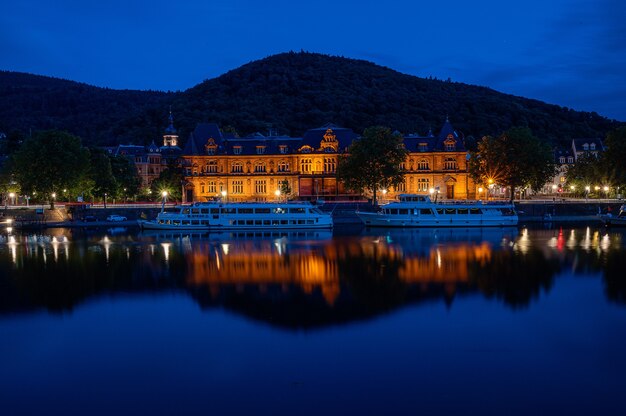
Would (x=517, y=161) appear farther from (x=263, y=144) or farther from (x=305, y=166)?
(x=263, y=144)

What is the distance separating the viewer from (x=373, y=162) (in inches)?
3519

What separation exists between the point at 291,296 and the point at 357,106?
145750 mm

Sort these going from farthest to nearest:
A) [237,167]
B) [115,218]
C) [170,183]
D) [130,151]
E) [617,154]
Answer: [130,151] → [237,167] → [170,183] → [617,154] → [115,218]

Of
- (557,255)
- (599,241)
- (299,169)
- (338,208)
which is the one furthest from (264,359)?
(299,169)

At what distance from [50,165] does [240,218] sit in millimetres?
29107

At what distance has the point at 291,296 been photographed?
33.8 m

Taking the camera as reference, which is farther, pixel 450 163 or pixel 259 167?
pixel 259 167

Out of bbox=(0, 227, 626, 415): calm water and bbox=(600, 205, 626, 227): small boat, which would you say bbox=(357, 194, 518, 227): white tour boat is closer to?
bbox=(600, 205, 626, 227): small boat

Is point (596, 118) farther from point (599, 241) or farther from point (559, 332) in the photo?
point (559, 332)

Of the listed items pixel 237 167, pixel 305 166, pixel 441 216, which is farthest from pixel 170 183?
pixel 441 216

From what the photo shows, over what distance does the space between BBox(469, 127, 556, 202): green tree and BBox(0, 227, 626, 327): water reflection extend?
25.5 meters

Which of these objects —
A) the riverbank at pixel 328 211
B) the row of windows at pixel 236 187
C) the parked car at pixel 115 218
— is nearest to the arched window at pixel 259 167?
the row of windows at pixel 236 187

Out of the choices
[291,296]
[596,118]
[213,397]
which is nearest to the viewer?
[213,397]

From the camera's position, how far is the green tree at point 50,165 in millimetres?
84438
